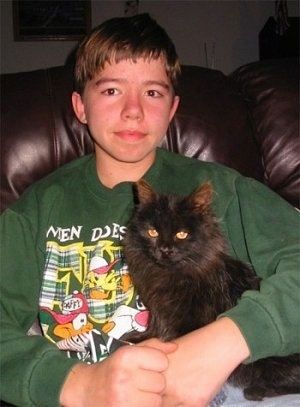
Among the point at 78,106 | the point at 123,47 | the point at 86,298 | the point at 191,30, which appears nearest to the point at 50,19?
the point at 191,30

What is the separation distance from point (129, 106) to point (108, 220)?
0.42 m

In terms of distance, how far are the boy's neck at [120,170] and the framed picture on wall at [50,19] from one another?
11.6 ft

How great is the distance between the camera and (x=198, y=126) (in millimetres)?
2129

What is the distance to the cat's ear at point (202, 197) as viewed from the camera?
151 centimetres

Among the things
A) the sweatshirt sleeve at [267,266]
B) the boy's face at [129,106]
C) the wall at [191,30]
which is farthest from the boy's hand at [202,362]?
the wall at [191,30]

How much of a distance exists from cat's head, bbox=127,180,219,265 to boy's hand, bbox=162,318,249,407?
31 cm

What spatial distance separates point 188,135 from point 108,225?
65cm

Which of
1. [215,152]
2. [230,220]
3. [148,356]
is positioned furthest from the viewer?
[215,152]

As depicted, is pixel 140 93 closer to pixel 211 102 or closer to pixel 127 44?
pixel 127 44

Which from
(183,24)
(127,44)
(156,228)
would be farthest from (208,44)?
(156,228)

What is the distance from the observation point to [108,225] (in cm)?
173

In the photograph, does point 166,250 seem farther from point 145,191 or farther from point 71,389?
point 71,389

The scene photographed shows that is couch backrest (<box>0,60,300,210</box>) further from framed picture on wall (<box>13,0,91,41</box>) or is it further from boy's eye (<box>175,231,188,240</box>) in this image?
framed picture on wall (<box>13,0,91,41</box>)

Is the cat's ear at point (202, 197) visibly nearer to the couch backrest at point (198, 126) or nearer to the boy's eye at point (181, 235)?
the boy's eye at point (181, 235)
